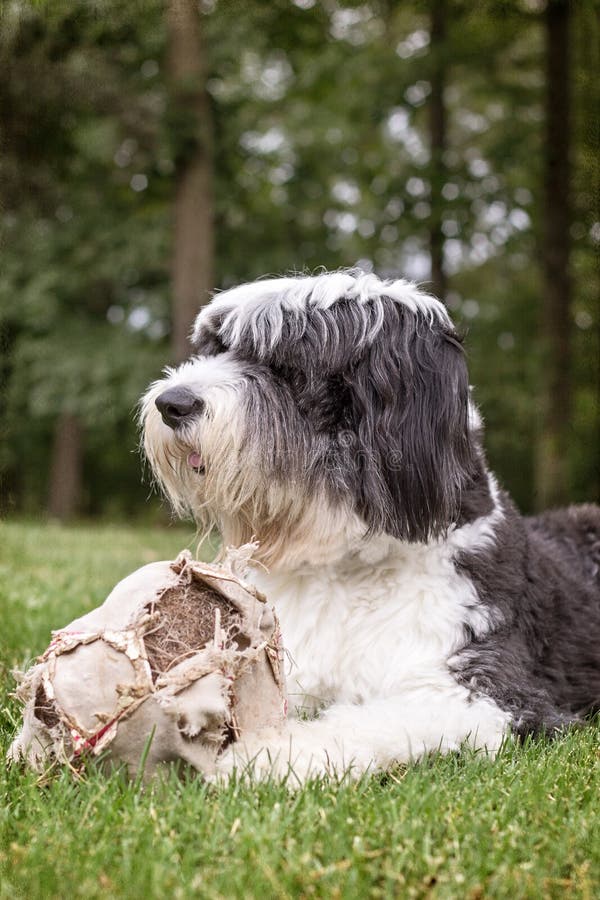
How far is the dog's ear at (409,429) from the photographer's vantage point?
2.94m

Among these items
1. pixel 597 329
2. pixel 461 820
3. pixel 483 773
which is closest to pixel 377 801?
pixel 461 820

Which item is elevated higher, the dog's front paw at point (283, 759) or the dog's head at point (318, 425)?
A: the dog's head at point (318, 425)

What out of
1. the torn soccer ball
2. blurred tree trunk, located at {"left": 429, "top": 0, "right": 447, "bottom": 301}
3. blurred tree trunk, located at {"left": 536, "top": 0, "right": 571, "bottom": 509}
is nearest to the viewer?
the torn soccer ball

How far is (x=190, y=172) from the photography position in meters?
13.3

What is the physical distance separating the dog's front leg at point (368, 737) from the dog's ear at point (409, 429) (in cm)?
52

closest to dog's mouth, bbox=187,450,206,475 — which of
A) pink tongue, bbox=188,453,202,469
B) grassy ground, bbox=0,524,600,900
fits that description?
pink tongue, bbox=188,453,202,469

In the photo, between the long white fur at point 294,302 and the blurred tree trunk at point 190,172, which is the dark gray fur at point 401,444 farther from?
the blurred tree trunk at point 190,172

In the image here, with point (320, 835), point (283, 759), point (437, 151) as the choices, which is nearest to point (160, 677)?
point (283, 759)

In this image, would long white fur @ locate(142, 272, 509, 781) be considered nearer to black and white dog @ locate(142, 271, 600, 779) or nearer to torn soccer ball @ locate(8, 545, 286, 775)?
black and white dog @ locate(142, 271, 600, 779)

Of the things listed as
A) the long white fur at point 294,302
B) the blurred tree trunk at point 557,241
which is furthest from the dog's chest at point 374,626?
the blurred tree trunk at point 557,241

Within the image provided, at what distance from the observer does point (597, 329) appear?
15.5 m

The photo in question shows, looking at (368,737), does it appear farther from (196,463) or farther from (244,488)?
(196,463)

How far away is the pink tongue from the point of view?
289 centimetres

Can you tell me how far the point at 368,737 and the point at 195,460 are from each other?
0.95 m
